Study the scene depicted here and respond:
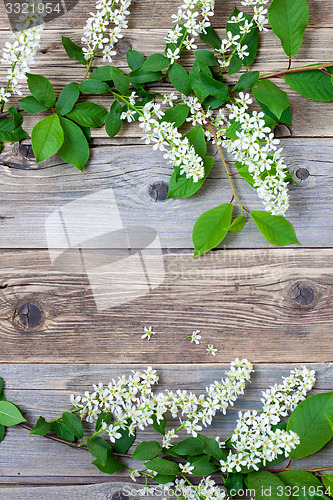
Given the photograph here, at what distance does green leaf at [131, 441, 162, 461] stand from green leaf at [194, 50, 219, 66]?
940 millimetres

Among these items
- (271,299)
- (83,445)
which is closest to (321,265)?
(271,299)

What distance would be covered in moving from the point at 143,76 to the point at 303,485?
42.3 inches

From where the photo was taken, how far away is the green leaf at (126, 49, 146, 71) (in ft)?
3.29

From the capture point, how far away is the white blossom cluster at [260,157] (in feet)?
3.07

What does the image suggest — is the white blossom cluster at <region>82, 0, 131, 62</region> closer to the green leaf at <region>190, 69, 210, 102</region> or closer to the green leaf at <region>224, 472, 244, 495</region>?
the green leaf at <region>190, 69, 210, 102</region>

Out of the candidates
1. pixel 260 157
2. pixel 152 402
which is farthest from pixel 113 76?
pixel 152 402

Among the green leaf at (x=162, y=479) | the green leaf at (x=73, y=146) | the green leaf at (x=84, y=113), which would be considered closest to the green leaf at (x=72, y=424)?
the green leaf at (x=162, y=479)

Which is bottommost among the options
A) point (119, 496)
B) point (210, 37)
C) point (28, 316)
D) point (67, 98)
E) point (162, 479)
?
point (119, 496)

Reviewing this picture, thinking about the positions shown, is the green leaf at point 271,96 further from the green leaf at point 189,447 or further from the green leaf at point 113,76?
the green leaf at point 189,447

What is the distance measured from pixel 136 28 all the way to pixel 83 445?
3.53 ft

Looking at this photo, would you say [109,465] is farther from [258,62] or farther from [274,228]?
[258,62]

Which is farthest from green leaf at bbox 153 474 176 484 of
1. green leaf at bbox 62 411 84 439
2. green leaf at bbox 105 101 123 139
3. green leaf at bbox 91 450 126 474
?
green leaf at bbox 105 101 123 139

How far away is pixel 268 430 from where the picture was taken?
971 mm

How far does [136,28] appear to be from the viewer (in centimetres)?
105
